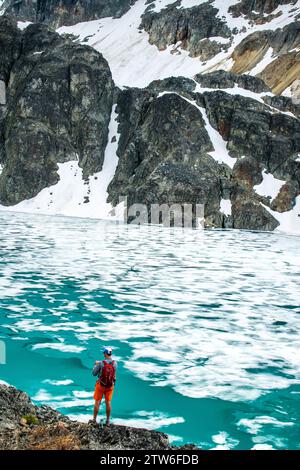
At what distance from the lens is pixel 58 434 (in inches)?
316

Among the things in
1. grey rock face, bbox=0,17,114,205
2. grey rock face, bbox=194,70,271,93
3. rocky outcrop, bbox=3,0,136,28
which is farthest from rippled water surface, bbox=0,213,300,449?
rocky outcrop, bbox=3,0,136,28

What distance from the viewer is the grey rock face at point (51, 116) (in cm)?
8975

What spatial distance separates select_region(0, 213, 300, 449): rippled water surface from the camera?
35.4ft

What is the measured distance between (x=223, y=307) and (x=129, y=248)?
19.5 m

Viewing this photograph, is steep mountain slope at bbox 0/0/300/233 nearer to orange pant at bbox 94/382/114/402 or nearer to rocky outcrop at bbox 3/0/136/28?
orange pant at bbox 94/382/114/402

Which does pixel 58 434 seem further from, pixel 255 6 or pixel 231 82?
pixel 255 6

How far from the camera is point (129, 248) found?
Answer: 3928cm

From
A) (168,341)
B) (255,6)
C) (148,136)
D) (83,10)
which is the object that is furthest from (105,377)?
(83,10)

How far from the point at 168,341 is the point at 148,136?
7452 cm

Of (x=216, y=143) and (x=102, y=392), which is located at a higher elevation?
(x=216, y=143)

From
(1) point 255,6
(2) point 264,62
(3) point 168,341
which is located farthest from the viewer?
(1) point 255,6

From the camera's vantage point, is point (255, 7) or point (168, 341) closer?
point (168, 341)

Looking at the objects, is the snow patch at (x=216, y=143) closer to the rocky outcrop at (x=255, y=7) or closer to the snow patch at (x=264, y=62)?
the snow patch at (x=264, y=62)

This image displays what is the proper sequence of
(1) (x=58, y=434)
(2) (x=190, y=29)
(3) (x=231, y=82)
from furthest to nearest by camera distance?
(2) (x=190, y=29) → (3) (x=231, y=82) → (1) (x=58, y=434)
